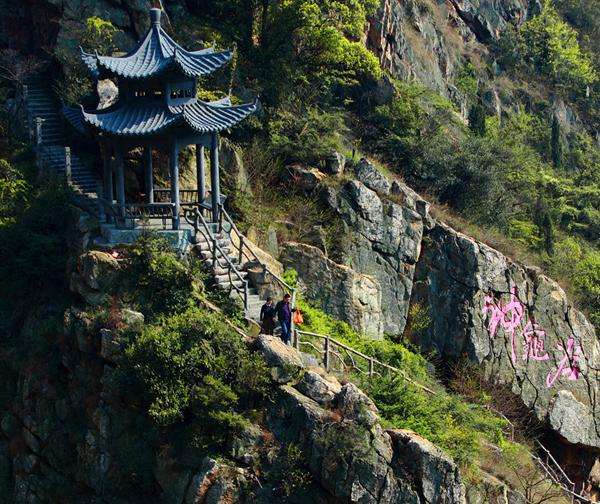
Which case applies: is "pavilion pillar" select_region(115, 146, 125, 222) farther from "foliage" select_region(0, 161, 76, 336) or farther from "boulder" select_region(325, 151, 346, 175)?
"boulder" select_region(325, 151, 346, 175)

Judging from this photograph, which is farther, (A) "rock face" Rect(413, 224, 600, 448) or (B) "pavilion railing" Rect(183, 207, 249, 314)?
(A) "rock face" Rect(413, 224, 600, 448)

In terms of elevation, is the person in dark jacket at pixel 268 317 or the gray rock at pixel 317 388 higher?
the person in dark jacket at pixel 268 317

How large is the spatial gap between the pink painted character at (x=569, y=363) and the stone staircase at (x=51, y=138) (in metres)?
14.6

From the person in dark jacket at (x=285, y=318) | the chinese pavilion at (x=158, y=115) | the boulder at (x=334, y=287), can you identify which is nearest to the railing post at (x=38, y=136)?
the chinese pavilion at (x=158, y=115)

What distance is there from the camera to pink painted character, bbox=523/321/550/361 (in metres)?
25.3

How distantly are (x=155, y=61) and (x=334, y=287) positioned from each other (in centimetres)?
734

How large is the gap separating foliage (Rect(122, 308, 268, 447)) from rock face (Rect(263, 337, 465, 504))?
771 millimetres

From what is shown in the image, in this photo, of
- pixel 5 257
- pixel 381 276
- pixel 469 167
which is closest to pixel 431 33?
pixel 469 167

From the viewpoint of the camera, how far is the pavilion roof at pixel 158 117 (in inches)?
712

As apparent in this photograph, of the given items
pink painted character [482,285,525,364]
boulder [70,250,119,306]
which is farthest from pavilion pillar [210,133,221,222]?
pink painted character [482,285,525,364]

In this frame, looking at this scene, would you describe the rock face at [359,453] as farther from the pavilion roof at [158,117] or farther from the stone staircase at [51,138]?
the stone staircase at [51,138]

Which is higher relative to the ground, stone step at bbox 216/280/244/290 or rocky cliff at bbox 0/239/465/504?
stone step at bbox 216/280/244/290

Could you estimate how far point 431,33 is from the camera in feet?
126

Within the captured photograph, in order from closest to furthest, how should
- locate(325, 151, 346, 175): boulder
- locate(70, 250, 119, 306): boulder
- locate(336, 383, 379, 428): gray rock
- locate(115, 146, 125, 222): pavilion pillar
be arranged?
locate(336, 383, 379, 428): gray rock → locate(70, 250, 119, 306): boulder → locate(115, 146, 125, 222): pavilion pillar → locate(325, 151, 346, 175): boulder
